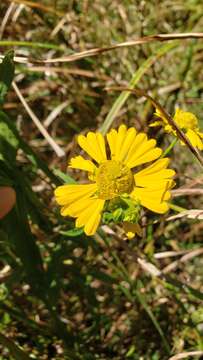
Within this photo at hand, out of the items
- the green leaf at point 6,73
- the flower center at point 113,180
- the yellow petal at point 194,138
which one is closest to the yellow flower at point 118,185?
the flower center at point 113,180

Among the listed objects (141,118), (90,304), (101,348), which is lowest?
(101,348)

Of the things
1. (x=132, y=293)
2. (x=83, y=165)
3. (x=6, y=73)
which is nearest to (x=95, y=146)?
(x=83, y=165)

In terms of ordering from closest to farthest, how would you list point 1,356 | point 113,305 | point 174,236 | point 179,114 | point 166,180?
point 166,180 < point 179,114 < point 1,356 < point 113,305 < point 174,236

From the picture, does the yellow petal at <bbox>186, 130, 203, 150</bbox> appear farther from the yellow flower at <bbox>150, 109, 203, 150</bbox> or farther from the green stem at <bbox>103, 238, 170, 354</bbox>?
the green stem at <bbox>103, 238, 170, 354</bbox>

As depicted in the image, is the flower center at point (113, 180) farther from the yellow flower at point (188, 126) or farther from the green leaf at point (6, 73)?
the green leaf at point (6, 73)

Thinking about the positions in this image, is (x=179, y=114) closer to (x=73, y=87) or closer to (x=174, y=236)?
(x=174, y=236)

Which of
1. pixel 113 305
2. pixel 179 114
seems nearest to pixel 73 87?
pixel 113 305
